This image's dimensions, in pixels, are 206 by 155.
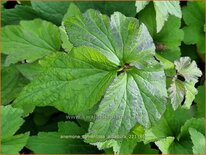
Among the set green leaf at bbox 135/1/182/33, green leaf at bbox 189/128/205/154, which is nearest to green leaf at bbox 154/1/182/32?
green leaf at bbox 135/1/182/33

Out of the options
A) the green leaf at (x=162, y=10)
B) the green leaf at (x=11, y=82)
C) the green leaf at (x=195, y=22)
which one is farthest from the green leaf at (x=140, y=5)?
the green leaf at (x=11, y=82)

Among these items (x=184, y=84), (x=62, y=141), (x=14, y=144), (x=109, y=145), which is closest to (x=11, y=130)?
(x=14, y=144)

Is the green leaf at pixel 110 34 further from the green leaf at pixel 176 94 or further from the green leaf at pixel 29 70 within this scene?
the green leaf at pixel 29 70

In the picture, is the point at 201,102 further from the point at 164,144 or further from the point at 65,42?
the point at 65,42

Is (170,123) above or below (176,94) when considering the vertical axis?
below

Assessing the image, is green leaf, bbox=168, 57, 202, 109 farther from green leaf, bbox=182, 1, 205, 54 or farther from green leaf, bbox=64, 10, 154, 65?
green leaf, bbox=182, 1, 205, 54
